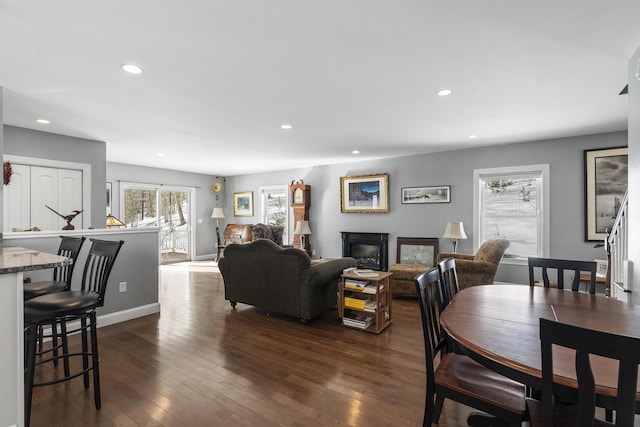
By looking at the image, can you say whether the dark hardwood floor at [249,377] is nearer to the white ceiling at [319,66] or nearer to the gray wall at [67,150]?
the gray wall at [67,150]

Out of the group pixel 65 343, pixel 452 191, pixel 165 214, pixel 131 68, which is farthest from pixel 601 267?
pixel 165 214

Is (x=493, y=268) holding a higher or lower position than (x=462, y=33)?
lower

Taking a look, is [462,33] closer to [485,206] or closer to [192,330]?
[192,330]

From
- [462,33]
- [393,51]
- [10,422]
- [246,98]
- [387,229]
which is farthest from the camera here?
[387,229]

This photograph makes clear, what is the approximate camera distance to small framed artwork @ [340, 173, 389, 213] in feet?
20.1

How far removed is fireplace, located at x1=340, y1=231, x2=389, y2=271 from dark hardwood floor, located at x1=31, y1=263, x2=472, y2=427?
8.21 ft

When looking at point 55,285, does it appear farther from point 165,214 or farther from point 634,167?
point 165,214

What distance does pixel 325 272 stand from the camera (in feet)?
11.2

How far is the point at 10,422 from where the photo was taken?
134 centimetres

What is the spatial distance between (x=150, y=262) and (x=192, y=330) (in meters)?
1.15

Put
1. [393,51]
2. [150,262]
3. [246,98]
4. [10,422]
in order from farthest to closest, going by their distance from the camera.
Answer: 1. [150,262]
2. [246,98]
3. [393,51]
4. [10,422]

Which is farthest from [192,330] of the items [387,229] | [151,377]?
[387,229]

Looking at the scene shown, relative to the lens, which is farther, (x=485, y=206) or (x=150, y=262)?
(x=485, y=206)

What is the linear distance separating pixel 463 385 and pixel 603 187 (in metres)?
4.51
